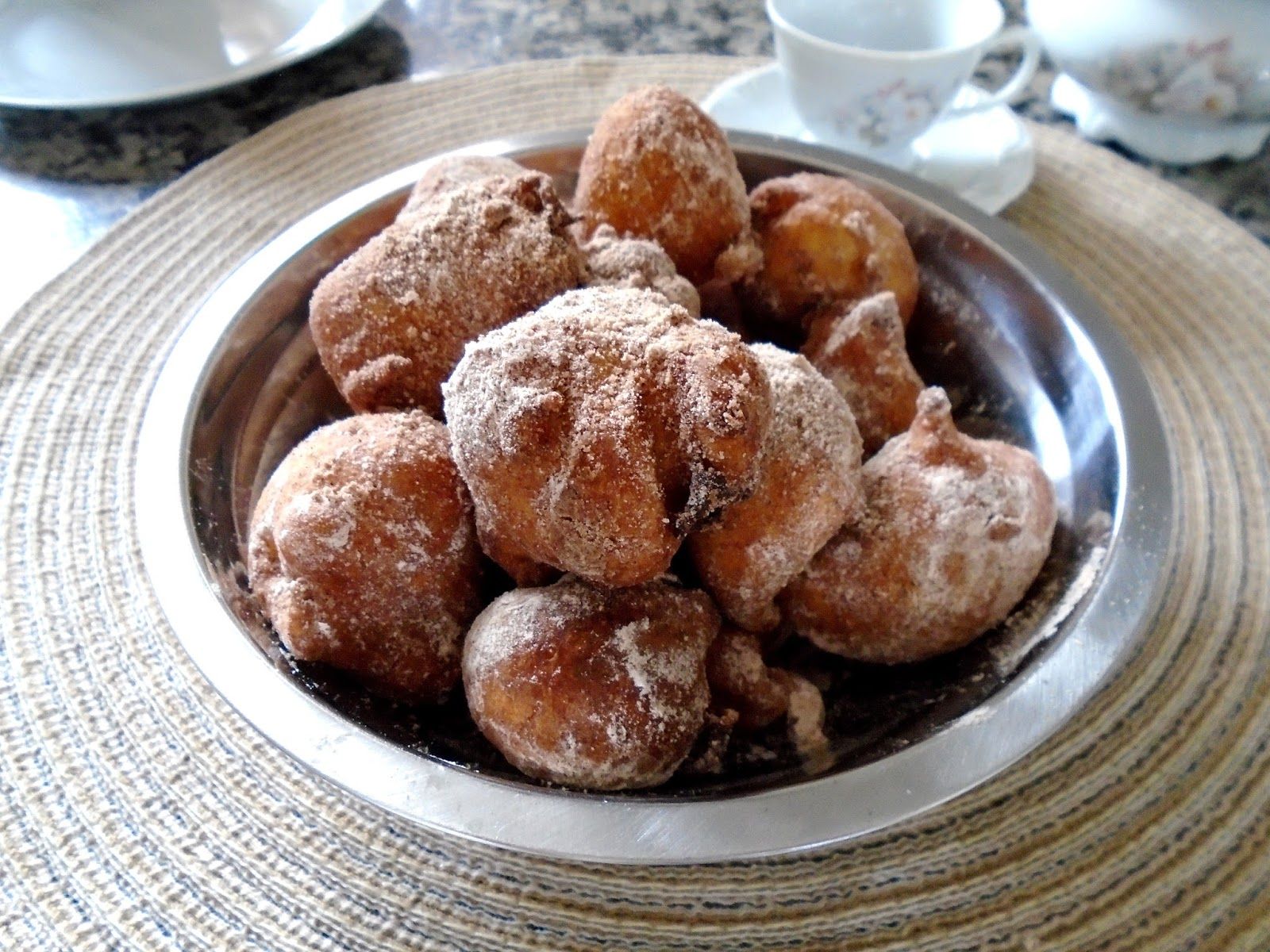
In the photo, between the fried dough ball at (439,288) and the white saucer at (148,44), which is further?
the white saucer at (148,44)

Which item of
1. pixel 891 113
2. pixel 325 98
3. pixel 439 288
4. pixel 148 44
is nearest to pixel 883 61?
pixel 891 113

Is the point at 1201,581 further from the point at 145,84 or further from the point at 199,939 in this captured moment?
the point at 145,84

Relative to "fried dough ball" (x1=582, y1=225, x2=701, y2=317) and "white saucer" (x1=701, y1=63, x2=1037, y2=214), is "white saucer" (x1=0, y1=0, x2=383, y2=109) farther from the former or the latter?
"fried dough ball" (x1=582, y1=225, x2=701, y2=317)

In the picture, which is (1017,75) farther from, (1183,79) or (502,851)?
(502,851)

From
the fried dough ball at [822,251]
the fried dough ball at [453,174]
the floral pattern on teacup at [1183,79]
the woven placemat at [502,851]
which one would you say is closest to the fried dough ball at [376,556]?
the woven placemat at [502,851]

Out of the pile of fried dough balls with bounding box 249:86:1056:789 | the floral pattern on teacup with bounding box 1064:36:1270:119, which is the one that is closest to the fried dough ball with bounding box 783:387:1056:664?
the pile of fried dough balls with bounding box 249:86:1056:789

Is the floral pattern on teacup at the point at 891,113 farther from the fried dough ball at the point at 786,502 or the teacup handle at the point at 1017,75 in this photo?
the fried dough ball at the point at 786,502
